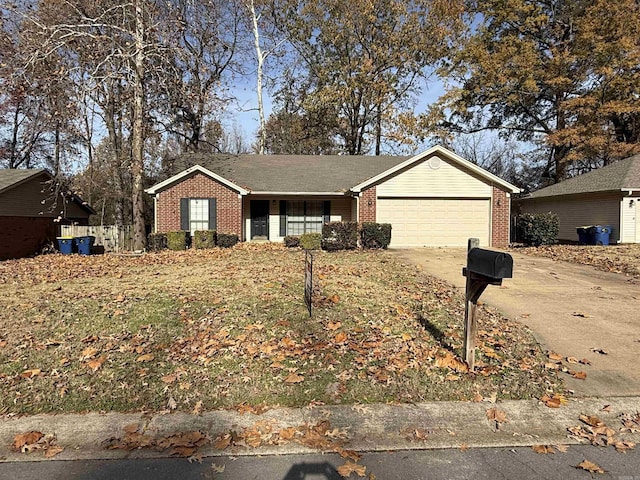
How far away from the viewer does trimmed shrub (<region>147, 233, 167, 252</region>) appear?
15984 mm

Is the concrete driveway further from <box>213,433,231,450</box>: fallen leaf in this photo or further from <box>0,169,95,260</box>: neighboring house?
<box>0,169,95,260</box>: neighboring house

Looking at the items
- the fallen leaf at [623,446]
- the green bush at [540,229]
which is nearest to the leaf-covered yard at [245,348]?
the fallen leaf at [623,446]

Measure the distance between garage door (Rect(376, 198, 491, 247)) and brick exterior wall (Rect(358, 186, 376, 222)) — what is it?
36 cm

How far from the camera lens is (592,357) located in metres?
4.68

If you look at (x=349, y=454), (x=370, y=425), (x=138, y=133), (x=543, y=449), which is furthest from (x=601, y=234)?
(x=138, y=133)

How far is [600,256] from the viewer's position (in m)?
12.8

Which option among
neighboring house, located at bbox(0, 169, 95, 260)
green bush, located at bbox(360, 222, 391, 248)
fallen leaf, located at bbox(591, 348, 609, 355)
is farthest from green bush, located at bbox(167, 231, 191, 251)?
fallen leaf, located at bbox(591, 348, 609, 355)

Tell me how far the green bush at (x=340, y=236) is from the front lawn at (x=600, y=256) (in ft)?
20.3

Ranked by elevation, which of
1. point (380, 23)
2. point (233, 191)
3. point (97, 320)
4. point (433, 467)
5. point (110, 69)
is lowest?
point (433, 467)

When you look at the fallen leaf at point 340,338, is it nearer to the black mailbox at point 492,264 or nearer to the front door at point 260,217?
the black mailbox at point 492,264

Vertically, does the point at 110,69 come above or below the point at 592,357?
above

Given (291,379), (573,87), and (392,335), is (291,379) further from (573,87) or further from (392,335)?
(573,87)

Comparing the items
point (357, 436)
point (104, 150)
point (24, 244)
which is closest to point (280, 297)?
point (357, 436)

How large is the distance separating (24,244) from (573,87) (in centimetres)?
3109
